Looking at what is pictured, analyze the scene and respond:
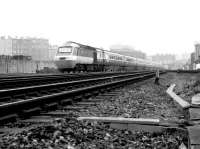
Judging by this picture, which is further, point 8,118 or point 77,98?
point 77,98

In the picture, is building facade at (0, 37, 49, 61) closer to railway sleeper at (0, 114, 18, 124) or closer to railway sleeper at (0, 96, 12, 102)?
railway sleeper at (0, 96, 12, 102)

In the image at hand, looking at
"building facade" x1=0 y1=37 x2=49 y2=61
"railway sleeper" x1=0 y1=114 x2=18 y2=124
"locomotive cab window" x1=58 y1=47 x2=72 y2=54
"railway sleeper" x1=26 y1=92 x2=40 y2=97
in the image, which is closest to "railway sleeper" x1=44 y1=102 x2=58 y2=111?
"railway sleeper" x1=0 y1=114 x2=18 y2=124

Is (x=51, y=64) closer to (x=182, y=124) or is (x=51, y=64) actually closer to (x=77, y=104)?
(x=77, y=104)

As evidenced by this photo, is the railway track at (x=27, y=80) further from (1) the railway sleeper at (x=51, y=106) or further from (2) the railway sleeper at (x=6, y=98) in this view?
(1) the railway sleeper at (x=51, y=106)

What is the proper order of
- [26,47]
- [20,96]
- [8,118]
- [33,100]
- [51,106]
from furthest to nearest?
[26,47], [20,96], [51,106], [33,100], [8,118]

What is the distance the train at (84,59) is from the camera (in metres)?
28.9

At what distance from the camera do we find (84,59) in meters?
32.0

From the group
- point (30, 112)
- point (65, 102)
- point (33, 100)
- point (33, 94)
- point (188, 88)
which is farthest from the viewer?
point (188, 88)

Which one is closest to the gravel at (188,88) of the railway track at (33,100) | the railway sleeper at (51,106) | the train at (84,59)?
the railway track at (33,100)

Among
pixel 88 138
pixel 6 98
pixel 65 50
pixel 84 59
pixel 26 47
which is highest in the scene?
pixel 26 47

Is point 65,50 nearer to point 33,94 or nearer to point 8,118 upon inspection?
point 33,94

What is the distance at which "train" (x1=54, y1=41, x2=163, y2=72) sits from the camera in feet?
94.8


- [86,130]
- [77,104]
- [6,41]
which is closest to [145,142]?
[86,130]

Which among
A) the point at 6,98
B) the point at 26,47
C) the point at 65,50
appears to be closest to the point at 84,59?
the point at 65,50
